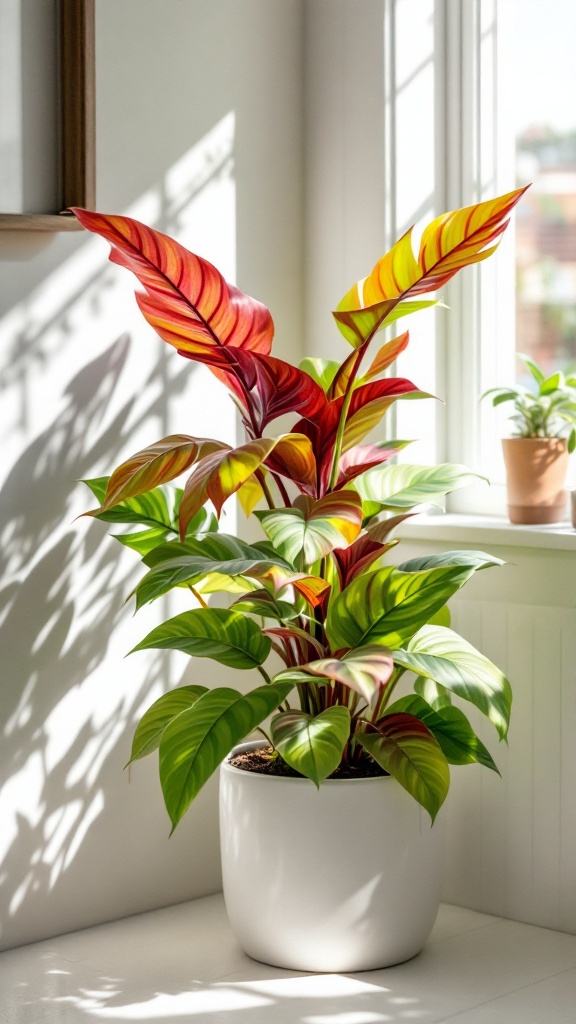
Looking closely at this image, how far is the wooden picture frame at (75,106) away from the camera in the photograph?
7.07 ft

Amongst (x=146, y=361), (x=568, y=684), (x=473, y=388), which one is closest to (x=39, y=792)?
(x=146, y=361)

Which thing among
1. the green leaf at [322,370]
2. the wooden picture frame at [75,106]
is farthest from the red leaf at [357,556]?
the wooden picture frame at [75,106]

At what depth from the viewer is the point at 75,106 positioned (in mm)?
2156

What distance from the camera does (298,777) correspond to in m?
2.06

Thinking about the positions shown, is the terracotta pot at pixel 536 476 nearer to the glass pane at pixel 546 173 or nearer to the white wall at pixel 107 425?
the glass pane at pixel 546 173

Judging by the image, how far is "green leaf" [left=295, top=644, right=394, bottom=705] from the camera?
1776 mm

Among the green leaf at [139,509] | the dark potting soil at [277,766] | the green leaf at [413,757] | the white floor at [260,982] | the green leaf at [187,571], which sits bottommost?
the white floor at [260,982]

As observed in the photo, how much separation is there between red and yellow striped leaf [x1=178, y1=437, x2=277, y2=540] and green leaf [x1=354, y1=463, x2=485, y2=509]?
38 centimetres

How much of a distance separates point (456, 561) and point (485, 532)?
0.33 metres

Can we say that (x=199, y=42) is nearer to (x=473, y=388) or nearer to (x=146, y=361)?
(x=146, y=361)

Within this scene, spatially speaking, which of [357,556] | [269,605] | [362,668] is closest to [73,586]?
[269,605]

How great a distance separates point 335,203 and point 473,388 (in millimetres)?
466

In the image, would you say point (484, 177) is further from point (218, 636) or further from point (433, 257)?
point (218, 636)

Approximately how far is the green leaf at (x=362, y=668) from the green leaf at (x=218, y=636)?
0.69 ft
